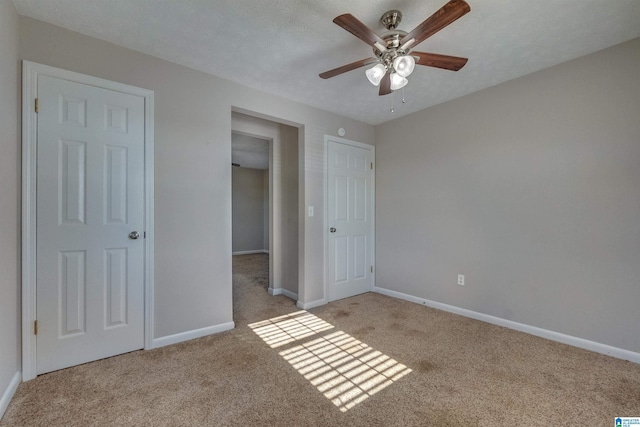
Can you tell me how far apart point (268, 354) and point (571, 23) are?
10.7 ft

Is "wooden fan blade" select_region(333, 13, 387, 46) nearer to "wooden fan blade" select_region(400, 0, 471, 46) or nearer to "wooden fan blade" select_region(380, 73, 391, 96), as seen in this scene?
"wooden fan blade" select_region(400, 0, 471, 46)

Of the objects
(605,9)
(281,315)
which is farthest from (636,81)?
(281,315)

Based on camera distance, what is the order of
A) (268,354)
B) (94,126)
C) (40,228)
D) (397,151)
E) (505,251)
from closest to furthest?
(40,228)
(94,126)
(268,354)
(505,251)
(397,151)

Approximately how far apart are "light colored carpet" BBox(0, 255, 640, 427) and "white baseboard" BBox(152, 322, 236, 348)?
0.25 ft

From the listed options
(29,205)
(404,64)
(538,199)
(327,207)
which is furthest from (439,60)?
(29,205)

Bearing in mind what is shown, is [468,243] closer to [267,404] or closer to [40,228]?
[267,404]

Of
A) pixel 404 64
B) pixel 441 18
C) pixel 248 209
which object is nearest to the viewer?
pixel 441 18

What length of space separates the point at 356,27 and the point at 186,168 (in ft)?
5.86

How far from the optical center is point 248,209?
788 cm

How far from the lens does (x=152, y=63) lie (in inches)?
88.7

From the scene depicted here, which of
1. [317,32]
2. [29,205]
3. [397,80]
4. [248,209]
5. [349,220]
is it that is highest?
[317,32]

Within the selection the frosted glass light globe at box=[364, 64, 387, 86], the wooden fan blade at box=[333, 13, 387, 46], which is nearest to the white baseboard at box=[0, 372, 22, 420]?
the wooden fan blade at box=[333, 13, 387, 46]

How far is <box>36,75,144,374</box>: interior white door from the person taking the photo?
1867 mm

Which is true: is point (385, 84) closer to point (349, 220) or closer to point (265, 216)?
point (349, 220)
